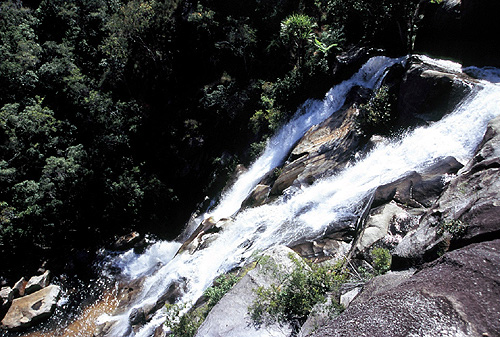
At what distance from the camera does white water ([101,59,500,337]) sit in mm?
9195

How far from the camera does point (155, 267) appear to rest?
1528 centimetres

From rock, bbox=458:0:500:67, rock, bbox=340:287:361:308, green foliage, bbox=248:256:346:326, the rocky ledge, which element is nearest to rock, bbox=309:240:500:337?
the rocky ledge

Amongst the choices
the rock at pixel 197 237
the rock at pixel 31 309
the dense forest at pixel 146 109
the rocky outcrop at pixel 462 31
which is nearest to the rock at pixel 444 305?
the rocky outcrop at pixel 462 31

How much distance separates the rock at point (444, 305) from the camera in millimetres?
2861

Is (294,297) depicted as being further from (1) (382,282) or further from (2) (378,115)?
(2) (378,115)

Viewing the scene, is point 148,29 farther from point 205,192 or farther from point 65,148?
point 205,192

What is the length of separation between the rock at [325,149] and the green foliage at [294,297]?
5681mm

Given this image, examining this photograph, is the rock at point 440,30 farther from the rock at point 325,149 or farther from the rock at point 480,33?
the rock at point 325,149

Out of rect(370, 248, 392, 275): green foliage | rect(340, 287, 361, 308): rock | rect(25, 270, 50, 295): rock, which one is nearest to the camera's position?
rect(340, 287, 361, 308): rock

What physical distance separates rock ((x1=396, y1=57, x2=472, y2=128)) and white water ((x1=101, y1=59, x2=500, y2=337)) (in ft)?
1.39

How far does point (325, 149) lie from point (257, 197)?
361cm

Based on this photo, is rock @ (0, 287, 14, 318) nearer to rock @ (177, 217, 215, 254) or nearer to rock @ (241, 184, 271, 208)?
rock @ (177, 217, 215, 254)

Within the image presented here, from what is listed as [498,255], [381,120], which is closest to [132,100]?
[381,120]

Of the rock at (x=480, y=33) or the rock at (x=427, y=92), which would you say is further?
the rock at (x=480, y=33)
